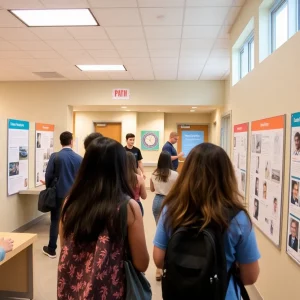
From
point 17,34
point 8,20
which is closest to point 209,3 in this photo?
point 8,20

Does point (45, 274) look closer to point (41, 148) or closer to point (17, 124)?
point (17, 124)

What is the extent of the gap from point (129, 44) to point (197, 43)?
3.33 ft

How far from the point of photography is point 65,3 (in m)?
3.25

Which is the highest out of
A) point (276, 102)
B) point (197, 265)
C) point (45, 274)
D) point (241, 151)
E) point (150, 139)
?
point (276, 102)

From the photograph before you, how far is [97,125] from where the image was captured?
9.51 meters

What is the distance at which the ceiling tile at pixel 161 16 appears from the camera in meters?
3.41

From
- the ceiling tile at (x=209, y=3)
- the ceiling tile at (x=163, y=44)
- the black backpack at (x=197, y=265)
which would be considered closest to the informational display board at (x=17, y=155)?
the ceiling tile at (x=163, y=44)

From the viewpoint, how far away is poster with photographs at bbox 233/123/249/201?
328 centimetres

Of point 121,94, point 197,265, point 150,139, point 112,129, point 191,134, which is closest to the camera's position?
point 197,265

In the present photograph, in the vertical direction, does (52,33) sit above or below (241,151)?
above

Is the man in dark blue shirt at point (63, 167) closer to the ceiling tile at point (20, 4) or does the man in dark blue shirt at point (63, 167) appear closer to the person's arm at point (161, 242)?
the ceiling tile at point (20, 4)

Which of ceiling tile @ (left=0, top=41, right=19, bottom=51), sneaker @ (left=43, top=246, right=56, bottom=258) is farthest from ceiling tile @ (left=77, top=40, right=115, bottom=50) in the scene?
sneaker @ (left=43, top=246, right=56, bottom=258)

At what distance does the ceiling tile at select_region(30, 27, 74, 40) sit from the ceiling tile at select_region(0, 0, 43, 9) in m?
0.61

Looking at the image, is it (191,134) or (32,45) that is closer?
(32,45)
